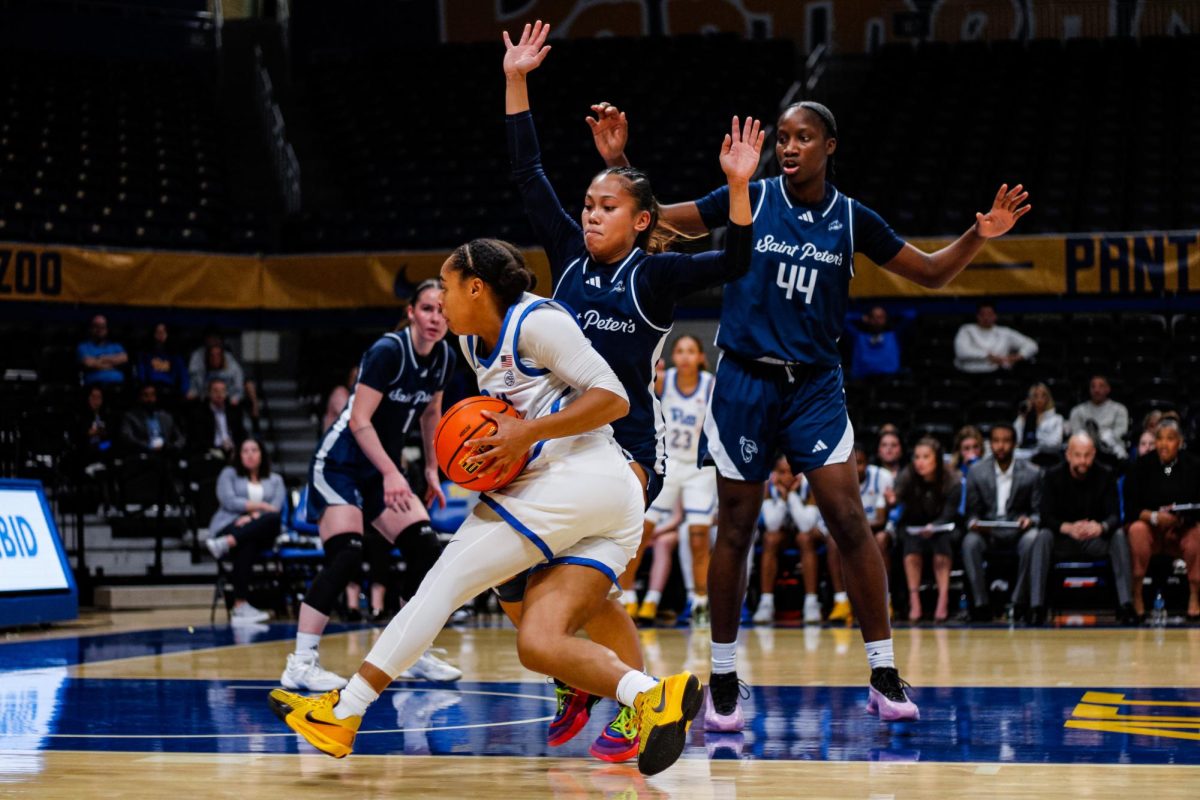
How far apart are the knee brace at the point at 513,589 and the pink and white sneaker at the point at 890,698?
142 centimetres

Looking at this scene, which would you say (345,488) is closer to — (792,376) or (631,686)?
(792,376)

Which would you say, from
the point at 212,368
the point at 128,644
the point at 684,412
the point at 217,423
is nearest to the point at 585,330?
the point at 128,644

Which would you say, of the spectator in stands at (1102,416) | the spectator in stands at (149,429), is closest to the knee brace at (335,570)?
the spectator in stands at (149,429)

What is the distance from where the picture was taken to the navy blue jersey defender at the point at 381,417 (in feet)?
21.0

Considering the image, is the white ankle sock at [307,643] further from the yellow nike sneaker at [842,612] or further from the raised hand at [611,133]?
the yellow nike sneaker at [842,612]

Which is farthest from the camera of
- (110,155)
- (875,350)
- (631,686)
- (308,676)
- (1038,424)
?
(110,155)

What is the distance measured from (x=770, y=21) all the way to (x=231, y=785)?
19.4m

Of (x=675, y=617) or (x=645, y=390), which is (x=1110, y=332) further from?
(x=645, y=390)

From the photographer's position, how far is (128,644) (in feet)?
30.0

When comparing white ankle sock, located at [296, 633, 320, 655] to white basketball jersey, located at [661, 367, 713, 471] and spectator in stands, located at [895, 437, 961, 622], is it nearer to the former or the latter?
white basketball jersey, located at [661, 367, 713, 471]

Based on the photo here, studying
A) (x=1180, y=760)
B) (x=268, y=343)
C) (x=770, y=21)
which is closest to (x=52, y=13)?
(x=268, y=343)

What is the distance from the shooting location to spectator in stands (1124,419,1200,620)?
10562 millimetres

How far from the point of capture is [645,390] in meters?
4.86

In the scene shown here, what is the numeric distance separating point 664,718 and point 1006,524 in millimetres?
7637
